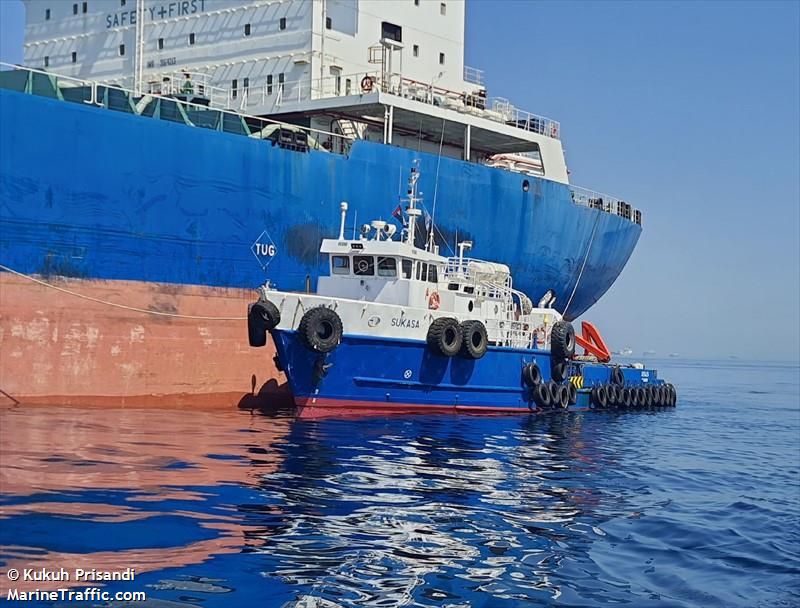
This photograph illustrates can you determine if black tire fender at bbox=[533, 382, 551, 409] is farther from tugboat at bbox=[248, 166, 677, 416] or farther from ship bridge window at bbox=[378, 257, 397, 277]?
ship bridge window at bbox=[378, 257, 397, 277]

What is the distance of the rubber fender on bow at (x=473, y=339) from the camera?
742 inches

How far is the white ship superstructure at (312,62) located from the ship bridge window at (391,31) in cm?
4

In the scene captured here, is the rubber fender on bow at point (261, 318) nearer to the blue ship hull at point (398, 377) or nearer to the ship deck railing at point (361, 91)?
the blue ship hull at point (398, 377)

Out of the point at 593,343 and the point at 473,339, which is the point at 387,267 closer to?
the point at 473,339

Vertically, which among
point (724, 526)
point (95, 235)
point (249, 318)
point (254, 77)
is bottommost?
point (724, 526)

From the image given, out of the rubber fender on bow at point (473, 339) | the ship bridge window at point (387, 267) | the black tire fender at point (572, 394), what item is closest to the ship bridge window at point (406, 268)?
the ship bridge window at point (387, 267)

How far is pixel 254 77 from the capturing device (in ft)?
79.5

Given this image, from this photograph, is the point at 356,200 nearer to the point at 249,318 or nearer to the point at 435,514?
the point at 249,318

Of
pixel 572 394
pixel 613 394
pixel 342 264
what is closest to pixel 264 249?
pixel 342 264

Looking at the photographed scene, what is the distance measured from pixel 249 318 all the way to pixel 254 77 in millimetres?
9761

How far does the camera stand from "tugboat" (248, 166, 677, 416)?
17.0 metres

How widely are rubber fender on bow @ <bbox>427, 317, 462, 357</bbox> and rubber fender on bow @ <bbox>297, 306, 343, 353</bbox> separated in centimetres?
223

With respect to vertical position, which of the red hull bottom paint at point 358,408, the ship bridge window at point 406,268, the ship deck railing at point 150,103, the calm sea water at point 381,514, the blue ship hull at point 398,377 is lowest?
the calm sea water at point 381,514

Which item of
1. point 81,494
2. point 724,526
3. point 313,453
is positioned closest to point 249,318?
point 313,453
